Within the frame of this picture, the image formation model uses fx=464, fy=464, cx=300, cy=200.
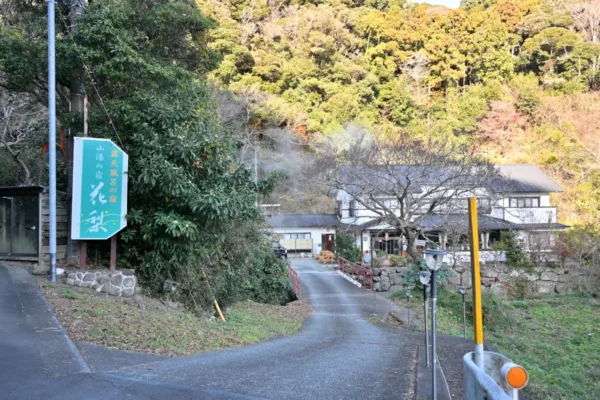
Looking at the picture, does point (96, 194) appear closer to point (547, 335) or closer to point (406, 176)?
point (406, 176)

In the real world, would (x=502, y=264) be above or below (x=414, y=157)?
below

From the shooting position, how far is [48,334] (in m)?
6.38

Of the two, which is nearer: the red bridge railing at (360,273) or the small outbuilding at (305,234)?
the red bridge railing at (360,273)

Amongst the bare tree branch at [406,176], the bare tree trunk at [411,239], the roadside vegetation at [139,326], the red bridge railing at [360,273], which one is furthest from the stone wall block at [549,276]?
the roadside vegetation at [139,326]

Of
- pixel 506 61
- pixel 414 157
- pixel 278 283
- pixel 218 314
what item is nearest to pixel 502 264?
pixel 414 157

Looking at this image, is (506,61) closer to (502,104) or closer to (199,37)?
(502,104)

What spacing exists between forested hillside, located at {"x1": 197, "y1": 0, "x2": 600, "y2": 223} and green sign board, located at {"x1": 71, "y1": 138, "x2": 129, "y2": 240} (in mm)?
27098

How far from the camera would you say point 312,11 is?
1892 inches

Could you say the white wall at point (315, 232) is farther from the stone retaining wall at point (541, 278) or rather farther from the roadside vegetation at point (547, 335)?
the roadside vegetation at point (547, 335)

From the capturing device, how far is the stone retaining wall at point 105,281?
9539 millimetres

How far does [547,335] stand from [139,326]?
13831 millimetres

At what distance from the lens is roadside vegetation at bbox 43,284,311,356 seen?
6.89 metres

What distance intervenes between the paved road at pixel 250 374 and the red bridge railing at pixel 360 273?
9984mm

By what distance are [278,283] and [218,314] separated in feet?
21.9
